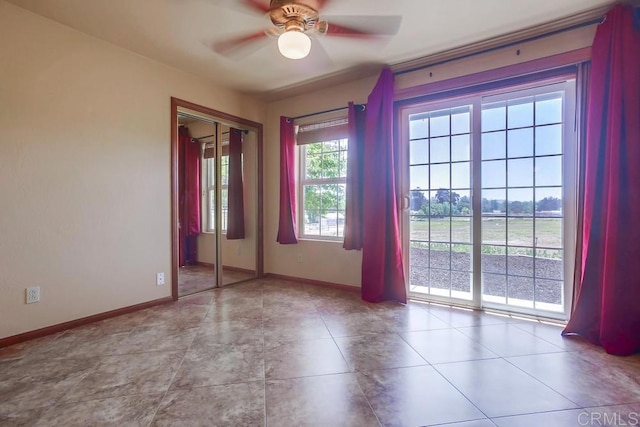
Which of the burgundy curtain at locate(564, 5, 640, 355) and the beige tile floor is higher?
the burgundy curtain at locate(564, 5, 640, 355)

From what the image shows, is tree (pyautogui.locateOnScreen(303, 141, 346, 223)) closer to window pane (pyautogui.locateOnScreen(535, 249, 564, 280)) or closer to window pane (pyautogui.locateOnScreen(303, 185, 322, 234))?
window pane (pyautogui.locateOnScreen(303, 185, 322, 234))

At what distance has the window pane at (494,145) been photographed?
285 centimetres

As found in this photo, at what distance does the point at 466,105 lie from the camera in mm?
3010

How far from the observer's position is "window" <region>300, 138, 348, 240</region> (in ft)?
12.7

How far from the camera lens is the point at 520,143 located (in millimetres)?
2768

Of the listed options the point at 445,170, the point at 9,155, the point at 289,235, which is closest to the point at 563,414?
the point at 445,170

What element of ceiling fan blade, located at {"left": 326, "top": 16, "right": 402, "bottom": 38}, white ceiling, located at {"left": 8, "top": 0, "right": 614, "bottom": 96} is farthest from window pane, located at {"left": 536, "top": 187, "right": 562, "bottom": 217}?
ceiling fan blade, located at {"left": 326, "top": 16, "right": 402, "bottom": 38}

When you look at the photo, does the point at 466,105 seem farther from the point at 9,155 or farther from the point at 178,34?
the point at 9,155

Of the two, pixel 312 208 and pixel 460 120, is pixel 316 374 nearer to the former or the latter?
pixel 312 208

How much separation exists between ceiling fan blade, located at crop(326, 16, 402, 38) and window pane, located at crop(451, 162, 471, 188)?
1414mm

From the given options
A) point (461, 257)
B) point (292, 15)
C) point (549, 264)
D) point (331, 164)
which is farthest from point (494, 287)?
point (292, 15)

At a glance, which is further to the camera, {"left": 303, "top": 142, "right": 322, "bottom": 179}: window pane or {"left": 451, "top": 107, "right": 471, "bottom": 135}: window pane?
{"left": 303, "top": 142, "right": 322, "bottom": 179}: window pane

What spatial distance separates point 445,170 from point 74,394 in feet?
11.1

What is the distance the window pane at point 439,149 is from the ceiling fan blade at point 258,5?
2033mm
